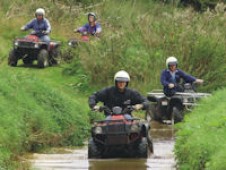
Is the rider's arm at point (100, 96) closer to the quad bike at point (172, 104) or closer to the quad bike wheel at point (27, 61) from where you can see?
the quad bike at point (172, 104)

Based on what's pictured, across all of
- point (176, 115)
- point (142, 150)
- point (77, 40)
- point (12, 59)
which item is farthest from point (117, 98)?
point (77, 40)

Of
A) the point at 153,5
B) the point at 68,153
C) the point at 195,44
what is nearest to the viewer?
the point at 68,153

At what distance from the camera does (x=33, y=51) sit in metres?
25.8

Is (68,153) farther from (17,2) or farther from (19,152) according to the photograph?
(17,2)

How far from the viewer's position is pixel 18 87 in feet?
55.1

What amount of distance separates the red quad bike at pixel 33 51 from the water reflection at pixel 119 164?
1184 cm

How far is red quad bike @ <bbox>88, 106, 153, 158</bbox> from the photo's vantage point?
546 inches

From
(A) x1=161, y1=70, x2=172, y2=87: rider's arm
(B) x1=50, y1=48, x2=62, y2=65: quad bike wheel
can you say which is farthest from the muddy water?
(B) x1=50, y1=48, x2=62, y2=65: quad bike wheel

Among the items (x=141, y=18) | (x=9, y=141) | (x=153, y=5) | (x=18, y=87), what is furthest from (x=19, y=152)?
(x=153, y=5)

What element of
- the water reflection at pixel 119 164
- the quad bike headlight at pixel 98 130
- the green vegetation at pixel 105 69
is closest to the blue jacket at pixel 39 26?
the green vegetation at pixel 105 69

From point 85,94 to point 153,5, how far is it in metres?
13.3

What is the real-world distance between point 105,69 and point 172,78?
141 inches

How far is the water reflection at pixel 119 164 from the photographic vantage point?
12922 millimetres

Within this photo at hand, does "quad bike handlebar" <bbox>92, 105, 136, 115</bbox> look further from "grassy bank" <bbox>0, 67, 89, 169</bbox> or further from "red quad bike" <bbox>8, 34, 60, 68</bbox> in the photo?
"red quad bike" <bbox>8, 34, 60, 68</bbox>
